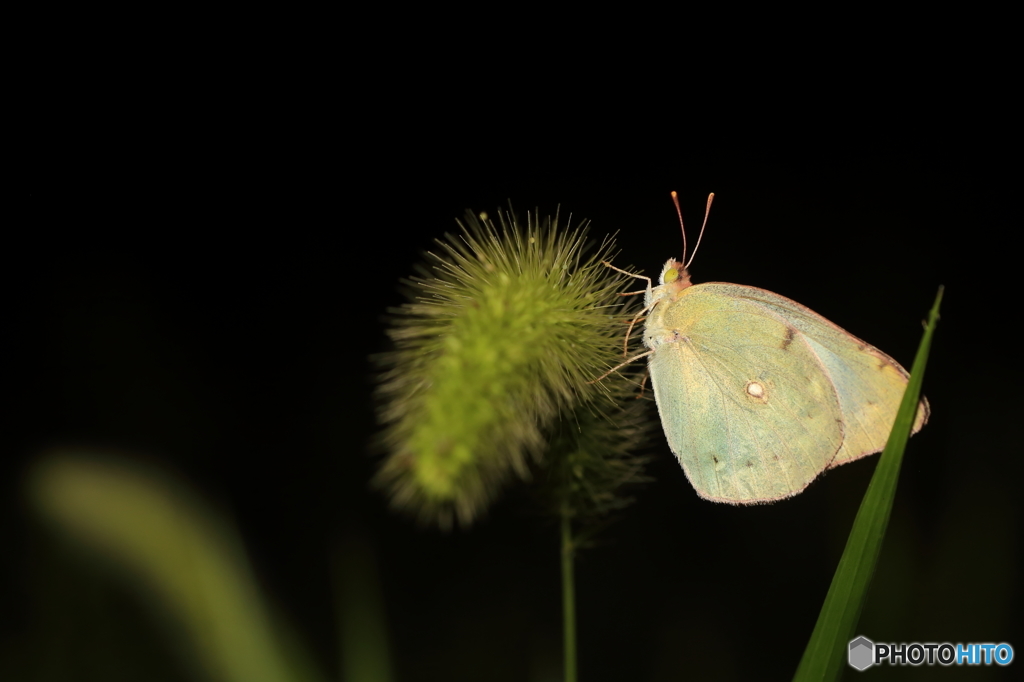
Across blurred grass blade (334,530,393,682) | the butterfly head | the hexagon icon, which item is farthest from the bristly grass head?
the hexagon icon

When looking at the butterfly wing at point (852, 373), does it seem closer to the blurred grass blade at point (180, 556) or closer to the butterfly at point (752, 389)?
the butterfly at point (752, 389)

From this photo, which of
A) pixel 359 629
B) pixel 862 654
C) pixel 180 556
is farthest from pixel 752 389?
pixel 180 556

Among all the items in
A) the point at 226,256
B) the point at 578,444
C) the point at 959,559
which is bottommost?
the point at 959,559

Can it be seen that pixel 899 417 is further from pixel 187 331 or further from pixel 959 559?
pixel 187 331

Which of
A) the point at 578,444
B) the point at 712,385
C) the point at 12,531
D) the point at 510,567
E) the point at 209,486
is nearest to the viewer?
the point at 578,444

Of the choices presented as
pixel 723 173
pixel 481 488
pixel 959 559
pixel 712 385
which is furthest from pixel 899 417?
pixel 723 173

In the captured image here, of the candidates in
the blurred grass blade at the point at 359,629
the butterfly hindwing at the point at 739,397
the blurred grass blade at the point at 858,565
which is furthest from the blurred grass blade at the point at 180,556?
the butterfly hindwing at the point at 739,397

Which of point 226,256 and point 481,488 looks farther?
point 226,256
